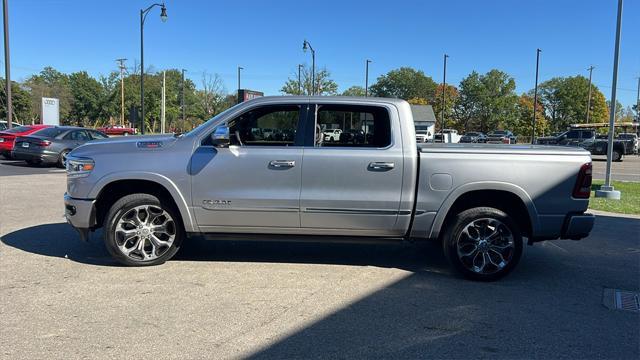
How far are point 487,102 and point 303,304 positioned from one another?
90.8m

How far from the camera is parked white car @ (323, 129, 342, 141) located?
559cm

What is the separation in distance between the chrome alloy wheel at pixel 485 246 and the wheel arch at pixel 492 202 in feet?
0.85

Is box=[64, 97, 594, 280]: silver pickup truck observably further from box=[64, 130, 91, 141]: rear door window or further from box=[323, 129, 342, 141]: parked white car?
box=[64, 130, 91, 141]: rear door window

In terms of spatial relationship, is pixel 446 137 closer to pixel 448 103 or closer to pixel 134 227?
pixel 134 227

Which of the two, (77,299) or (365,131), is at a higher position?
(365,131)

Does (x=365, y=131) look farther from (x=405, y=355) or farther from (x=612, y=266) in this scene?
(x=612, y=266)

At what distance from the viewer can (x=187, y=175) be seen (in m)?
5.36

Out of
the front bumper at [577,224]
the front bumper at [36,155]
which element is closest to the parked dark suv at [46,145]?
the front bumper at [36,155]

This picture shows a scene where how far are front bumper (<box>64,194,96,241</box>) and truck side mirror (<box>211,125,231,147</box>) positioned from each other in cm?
148

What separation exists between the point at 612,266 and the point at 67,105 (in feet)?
286

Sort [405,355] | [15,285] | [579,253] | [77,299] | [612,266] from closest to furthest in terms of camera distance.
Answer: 1. [405,355]
2. [77,299]
3. [15,285]
4. [612,266]
5. [579,253]

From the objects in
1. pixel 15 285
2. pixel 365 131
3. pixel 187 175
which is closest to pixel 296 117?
pixel 365 131

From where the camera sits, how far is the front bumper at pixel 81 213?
545 centimetres

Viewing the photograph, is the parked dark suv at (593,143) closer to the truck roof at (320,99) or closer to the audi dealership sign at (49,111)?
the truck roof at (320,99)
